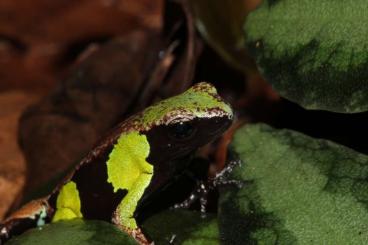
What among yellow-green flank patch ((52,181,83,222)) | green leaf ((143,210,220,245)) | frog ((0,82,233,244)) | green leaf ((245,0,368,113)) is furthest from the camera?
yellow-green flank patch ((52,181,83,222))

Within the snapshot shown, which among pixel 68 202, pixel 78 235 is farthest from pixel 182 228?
pixel 68 202

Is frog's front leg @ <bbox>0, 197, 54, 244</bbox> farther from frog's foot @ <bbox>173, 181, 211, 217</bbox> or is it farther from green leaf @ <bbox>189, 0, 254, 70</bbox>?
green leaf @ <bbox>189, 0, 254, 70</bbox>

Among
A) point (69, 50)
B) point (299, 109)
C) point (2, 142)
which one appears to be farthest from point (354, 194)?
point (69, 50)

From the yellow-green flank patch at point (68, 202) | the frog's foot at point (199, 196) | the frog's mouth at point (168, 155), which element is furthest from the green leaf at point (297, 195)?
the yellow-green flank patch at point (68, 202)

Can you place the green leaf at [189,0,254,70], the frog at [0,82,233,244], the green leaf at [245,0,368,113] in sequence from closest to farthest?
1. the green leaf at [245,0,368,113]
2. the frog at [0,82,233,244]
3. the green leaf at [189,0,254,70]

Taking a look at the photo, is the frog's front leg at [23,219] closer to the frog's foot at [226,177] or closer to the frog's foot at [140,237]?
the frog's foot at [140,237]

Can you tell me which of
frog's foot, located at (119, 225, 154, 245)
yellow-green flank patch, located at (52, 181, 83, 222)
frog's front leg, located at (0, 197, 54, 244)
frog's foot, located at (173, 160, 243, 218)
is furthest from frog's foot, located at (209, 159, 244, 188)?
frog's front leg, located at (0, 197, 54, 244)

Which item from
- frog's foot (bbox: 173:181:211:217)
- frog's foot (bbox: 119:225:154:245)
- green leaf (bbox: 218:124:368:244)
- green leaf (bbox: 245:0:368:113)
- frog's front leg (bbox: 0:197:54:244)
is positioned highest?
green leaf (bbox: 245:0:368:113)

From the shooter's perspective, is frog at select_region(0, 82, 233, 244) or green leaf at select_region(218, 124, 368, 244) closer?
green leaf at select_region(218, 124, 368, 244)
